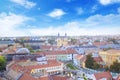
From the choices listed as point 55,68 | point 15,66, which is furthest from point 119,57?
point 15,66

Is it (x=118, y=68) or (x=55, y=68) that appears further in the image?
(x=55, y=68)

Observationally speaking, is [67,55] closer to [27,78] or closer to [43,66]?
[43,66]

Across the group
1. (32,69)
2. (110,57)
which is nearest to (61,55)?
(110,57)

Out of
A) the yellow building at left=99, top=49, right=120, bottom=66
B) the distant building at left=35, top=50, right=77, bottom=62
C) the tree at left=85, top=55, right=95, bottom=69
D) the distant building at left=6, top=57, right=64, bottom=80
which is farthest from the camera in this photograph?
the distant building at left=35, top=50, right=77, bottom=62

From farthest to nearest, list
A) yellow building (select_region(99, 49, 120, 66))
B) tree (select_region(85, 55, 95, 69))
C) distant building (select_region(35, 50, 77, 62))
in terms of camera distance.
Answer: distant building (select_region(35, 50, 77, 62)) → yellow building (select_region(99, 49, 120, 66)) → tree (select_region(85, 55, 95, 69))

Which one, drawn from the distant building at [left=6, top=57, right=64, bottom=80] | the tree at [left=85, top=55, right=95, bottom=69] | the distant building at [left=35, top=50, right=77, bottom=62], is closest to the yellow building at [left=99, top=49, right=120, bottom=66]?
the tree at [left=85, top=55, right=95, bottom=69]

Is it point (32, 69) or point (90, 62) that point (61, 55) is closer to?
point (90, 62)

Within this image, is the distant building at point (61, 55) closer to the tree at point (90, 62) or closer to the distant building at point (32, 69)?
the distant building at point (32, 69)

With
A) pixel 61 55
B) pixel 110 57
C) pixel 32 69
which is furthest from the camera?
pixel 61 55

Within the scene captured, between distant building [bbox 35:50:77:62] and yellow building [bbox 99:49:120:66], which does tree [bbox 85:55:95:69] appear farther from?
distant building [bbox 35:50:77:62]

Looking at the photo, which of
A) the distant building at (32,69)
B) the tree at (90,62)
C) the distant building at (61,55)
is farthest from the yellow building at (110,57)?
the distant building at (61,55)

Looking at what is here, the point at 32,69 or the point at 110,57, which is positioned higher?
the point at 110,57
